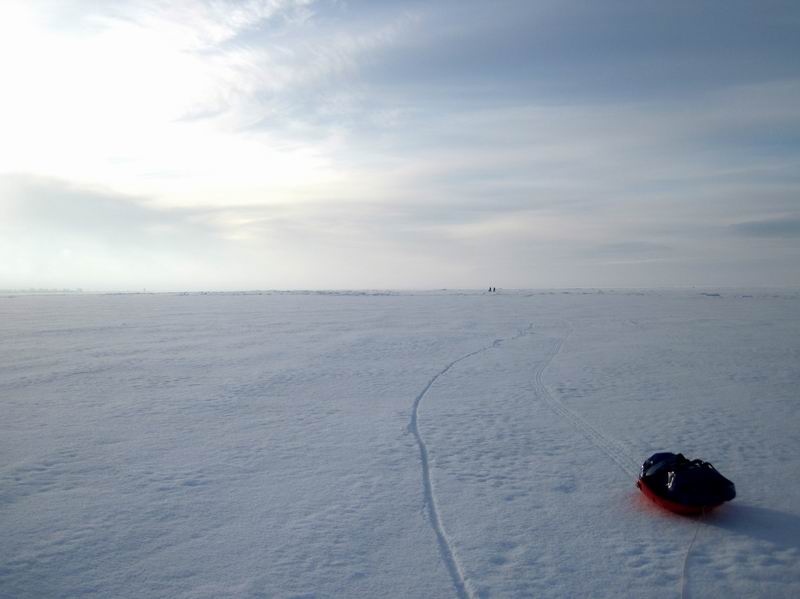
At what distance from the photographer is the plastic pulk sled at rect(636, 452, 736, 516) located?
6.18 m

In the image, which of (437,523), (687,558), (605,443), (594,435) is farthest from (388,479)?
(594,435)

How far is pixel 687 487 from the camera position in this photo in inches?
246

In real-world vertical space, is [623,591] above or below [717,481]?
below

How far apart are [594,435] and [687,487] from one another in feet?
11.2

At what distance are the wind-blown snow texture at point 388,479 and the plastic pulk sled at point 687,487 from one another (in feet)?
0.82

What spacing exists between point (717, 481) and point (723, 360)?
45.3 ft

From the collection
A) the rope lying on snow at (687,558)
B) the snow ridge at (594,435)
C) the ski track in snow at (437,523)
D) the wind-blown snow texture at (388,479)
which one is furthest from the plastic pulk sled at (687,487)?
the ski track in snow at (437,523)

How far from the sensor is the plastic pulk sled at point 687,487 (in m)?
6.18

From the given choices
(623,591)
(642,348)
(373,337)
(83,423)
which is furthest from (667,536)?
(373,337)

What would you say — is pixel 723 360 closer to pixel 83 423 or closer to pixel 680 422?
pixel 680 422

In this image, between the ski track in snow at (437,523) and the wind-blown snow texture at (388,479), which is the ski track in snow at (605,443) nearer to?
the wind-blown snow texture at (388,479)

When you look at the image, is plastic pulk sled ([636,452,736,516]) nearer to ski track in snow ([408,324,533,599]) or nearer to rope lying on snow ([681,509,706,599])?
rope lying on snow ([681,509,706,599])

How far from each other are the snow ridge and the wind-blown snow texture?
0.20 feet

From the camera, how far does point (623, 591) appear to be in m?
4.94
